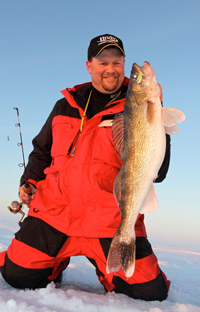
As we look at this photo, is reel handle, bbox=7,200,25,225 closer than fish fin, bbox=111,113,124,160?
No

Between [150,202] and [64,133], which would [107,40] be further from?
[150,202]

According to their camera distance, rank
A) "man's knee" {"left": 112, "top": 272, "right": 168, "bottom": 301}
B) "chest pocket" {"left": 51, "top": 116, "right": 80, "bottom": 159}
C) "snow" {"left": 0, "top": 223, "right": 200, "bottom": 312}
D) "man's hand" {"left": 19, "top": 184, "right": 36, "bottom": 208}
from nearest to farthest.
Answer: "snow" {"left": 0, "top": 223, "right": 200, "bottom": 312} → "man's knee" {"left": 112, "top": 272, "right": 168, "bottom": 301} → "chest pocket" {"left": 51, "top": 116, "right": 80, "bottom": 159} → "man's hand" {"left": 19, "top": 184, "right": 36, "bottom": 208}

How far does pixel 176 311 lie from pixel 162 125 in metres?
1.86

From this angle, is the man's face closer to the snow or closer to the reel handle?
the reel handle

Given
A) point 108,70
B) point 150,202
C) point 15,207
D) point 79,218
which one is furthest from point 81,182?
point 108,70

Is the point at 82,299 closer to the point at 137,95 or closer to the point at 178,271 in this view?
the point at 137,95

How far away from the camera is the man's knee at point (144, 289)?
3240 millimetres

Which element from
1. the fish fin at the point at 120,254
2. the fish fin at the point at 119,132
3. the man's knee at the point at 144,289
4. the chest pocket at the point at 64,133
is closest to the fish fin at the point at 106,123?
the chest pocket at the point at 64,133

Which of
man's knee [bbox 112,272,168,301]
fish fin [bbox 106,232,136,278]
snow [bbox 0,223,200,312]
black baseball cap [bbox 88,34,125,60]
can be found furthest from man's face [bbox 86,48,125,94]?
snow [bbox 0,223,200,312]

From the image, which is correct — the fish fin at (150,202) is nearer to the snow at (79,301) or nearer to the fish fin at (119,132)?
the fish fin at (119,132)

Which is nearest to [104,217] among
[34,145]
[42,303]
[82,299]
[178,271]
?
[82,299]

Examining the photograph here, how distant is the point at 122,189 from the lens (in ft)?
8.92

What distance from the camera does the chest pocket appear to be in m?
3.61

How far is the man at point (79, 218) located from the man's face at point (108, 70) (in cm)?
41
